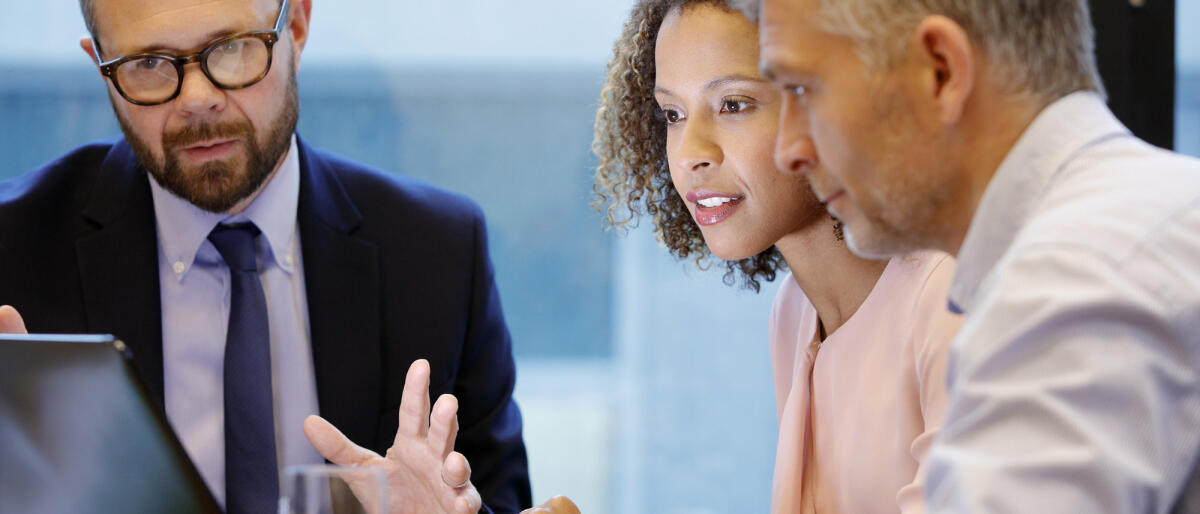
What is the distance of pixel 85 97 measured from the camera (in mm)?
3484

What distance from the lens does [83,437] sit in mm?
1021

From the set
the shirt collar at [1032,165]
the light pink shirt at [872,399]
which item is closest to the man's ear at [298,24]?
the light pink shirt at [872,399]

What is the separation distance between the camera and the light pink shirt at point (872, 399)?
1.32 metres

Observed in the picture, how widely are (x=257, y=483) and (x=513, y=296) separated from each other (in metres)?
2.01

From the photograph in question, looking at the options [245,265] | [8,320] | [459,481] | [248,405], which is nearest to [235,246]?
[245,265]

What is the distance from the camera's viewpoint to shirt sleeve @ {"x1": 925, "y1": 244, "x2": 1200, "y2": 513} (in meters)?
0.72

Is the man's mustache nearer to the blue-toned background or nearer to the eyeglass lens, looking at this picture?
the eyeglass lens

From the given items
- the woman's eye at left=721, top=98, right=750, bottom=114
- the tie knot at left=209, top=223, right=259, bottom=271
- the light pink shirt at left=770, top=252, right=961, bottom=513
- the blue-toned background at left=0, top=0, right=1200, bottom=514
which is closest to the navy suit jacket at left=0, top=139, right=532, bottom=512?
the tie knot at left=209, top=223, right=259, bottom=271

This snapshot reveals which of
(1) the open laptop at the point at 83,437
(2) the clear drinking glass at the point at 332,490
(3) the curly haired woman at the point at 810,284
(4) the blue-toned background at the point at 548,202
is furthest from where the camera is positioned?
(4) the blue-toned background at the point at 548,202

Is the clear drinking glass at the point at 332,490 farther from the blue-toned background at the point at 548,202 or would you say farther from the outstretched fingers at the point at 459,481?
the blue-toned background at the point at 548,202

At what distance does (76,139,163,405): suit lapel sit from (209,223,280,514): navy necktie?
0.46 ft

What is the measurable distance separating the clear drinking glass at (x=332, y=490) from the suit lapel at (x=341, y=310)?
3.14ft

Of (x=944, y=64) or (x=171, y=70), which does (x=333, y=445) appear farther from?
(x=944, y=64)

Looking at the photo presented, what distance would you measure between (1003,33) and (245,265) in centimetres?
134
